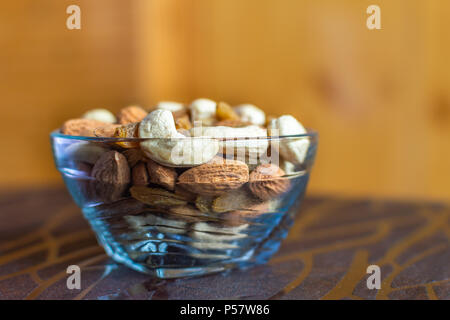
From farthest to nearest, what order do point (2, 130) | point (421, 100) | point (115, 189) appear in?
point (2, 130) → point (421, 100) → point (115, 189)

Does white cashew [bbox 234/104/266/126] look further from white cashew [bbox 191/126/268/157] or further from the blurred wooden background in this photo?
the blurred wooden background

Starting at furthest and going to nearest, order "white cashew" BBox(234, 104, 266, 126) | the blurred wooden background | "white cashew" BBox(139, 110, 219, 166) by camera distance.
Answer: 1. the blurred wooden background
2. "white cashew" BBox(234, 104, 266, 126)
3. "white cashew" BBox(139, 110, 219, 166)

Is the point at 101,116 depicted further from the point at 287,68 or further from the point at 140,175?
the point at 287,68

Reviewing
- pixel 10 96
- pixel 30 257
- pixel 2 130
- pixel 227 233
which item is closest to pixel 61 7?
pixel 10 96

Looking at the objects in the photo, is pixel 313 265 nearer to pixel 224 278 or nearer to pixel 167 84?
pixel 224 278

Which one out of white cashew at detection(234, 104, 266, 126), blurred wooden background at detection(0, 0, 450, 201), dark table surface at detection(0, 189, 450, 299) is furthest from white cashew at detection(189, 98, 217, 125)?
blurred wooden background at detection(0, 0, 450, 201)

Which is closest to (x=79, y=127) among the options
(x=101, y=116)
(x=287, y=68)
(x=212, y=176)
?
(x=101, y=116)

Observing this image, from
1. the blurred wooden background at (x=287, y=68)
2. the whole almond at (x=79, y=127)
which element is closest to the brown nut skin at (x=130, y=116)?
the whole almond at (x=79, y=127)
